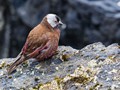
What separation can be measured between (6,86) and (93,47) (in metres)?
1.26

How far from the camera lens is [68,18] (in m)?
12.0

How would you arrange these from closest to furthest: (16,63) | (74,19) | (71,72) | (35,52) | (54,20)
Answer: (71,72) < (16,63) < (35,52) < (54,20) < (74,19)

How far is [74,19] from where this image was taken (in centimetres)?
1177

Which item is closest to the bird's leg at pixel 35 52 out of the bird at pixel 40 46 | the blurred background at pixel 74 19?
the bird at pixel 40 46

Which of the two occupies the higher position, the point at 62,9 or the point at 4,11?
the point at 4,11

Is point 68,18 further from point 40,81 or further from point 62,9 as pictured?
point 40,81

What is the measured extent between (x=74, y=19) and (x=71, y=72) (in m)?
6.45

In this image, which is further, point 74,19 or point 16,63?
point 74,19

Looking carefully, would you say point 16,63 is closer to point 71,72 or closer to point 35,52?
point 35,52

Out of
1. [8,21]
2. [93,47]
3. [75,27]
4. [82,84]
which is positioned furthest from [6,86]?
[8,21]

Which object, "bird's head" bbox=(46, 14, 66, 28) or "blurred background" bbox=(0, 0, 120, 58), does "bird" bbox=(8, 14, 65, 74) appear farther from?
"blurred background" bbox=(0, 0, 120, 58)

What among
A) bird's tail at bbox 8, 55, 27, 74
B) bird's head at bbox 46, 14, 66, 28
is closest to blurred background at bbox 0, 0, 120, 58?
bird's head at bbox 46, 14, 66, 28

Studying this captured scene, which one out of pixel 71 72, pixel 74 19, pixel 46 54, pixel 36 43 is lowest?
pixel 71 72

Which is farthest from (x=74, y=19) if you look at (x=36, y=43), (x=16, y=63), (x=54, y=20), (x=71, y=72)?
(x=71, y=72)
